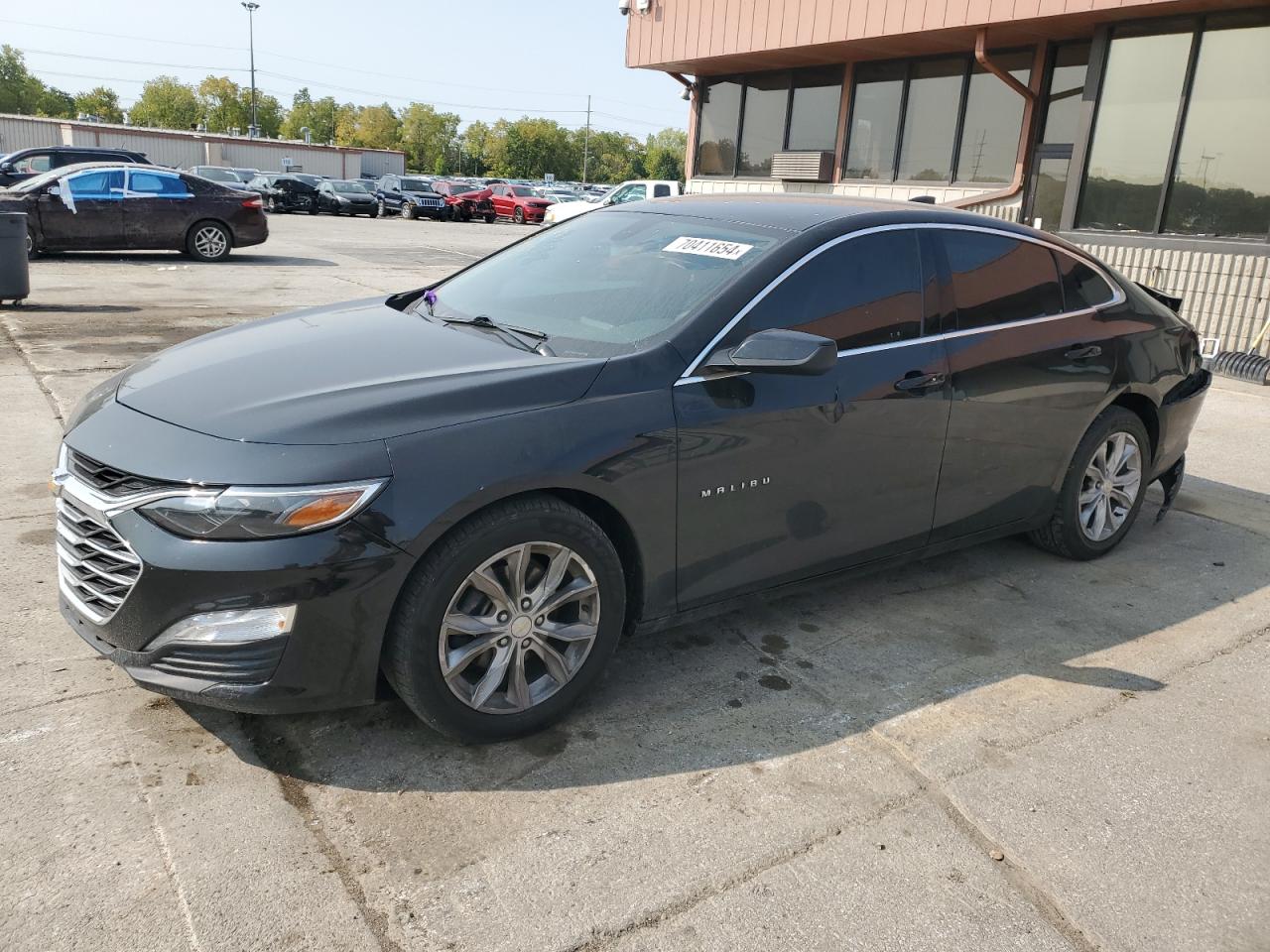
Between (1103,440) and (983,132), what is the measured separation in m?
11.9

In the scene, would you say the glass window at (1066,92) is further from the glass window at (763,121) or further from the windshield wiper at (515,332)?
the windshield wiper at (515,332)

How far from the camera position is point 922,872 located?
8.52ft

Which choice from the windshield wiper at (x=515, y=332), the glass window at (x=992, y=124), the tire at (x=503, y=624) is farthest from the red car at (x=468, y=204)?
the tire at (x=503, y=624)

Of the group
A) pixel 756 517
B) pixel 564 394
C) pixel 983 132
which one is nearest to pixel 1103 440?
pixel 756 517

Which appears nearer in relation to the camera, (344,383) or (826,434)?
(344,383)

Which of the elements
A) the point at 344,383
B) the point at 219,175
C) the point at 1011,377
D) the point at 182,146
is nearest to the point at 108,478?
the point at 344,383

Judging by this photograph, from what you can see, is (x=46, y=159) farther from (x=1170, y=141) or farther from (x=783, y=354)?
(x=783, y=354)

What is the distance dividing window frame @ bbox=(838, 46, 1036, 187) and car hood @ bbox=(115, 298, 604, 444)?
530 inches

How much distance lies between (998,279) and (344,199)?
3309 centimetres

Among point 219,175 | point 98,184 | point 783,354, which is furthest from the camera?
point 219,175

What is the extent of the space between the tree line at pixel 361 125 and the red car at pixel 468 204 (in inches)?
A: 2706

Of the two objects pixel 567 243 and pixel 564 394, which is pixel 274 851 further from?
pixel 567 243

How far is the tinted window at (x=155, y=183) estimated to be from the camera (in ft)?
48.7

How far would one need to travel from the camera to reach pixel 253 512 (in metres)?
2.57
